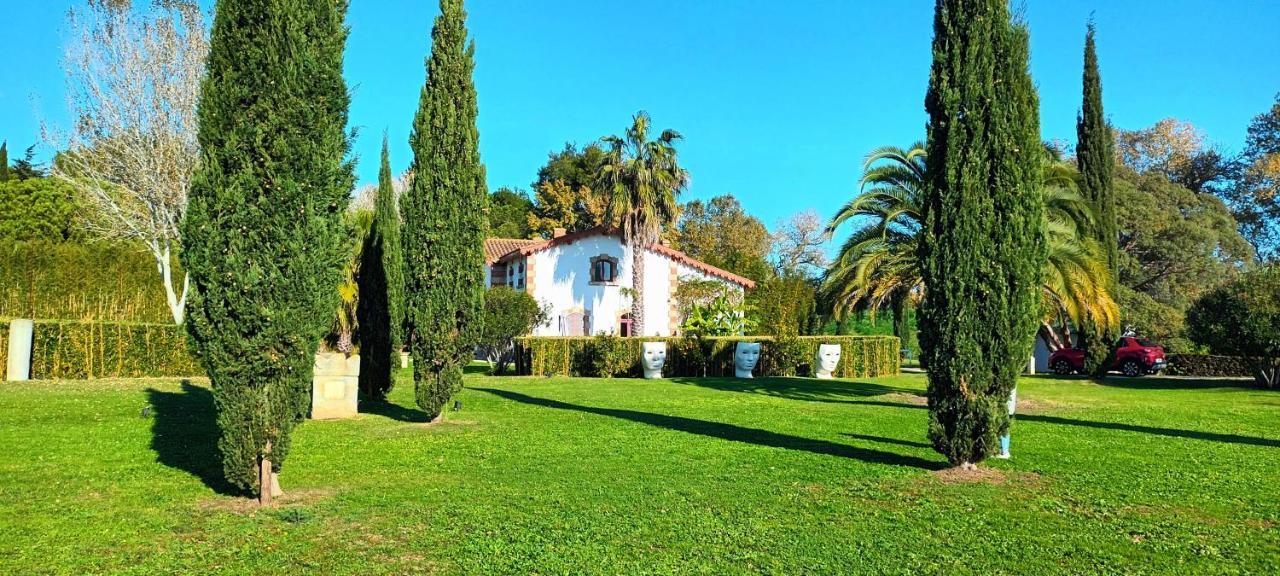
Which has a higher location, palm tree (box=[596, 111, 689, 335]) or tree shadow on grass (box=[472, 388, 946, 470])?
palm tree (box=[596, 111, 689, 335])

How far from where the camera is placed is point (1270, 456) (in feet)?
29.2

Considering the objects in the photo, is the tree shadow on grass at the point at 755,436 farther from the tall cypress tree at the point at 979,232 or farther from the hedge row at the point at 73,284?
the hedge row at the point at 73,284

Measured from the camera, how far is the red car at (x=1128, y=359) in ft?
86.1

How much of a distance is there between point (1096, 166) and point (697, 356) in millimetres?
13333

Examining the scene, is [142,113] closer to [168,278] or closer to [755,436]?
[168,278]

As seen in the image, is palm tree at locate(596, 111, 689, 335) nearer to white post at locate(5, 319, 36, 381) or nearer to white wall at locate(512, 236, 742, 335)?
white wall at locate(512, 236, 742, 335)

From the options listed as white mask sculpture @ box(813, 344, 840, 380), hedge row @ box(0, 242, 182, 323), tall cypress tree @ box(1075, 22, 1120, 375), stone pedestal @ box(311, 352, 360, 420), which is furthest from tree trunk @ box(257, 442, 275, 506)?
tall cypress tree @ box(1075, 22, 1120, 375)

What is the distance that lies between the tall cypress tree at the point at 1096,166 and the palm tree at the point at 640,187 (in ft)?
44.2

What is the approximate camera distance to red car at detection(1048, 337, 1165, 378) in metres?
26.2

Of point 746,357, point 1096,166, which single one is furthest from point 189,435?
point 1096,166

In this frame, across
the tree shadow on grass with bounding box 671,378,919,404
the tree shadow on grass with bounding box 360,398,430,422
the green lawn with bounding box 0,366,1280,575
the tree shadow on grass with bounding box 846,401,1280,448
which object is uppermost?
the tree shadow on grass with bounding box 671,378,919,404

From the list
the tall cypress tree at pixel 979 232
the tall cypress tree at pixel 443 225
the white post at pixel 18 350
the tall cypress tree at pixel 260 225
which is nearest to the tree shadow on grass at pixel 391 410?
the tall cypress tree at pixel 443 225

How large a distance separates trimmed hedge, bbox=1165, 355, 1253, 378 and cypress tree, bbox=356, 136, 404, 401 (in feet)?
85.2

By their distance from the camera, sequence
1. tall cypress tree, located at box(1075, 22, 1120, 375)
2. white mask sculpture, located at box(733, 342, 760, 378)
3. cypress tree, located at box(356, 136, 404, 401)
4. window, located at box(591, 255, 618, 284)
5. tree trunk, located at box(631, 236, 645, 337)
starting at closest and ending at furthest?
cypress tree, located at box(356, 136, 404, 401)
white mask sculpture, located at box(733, 342, 760, 378)
tall cypress tree, located at box(1075, 22, 1120, 375)
tree trunk, located at box(631, 236, 645, 337)
window, located at box(591, 255, 618, 284)
